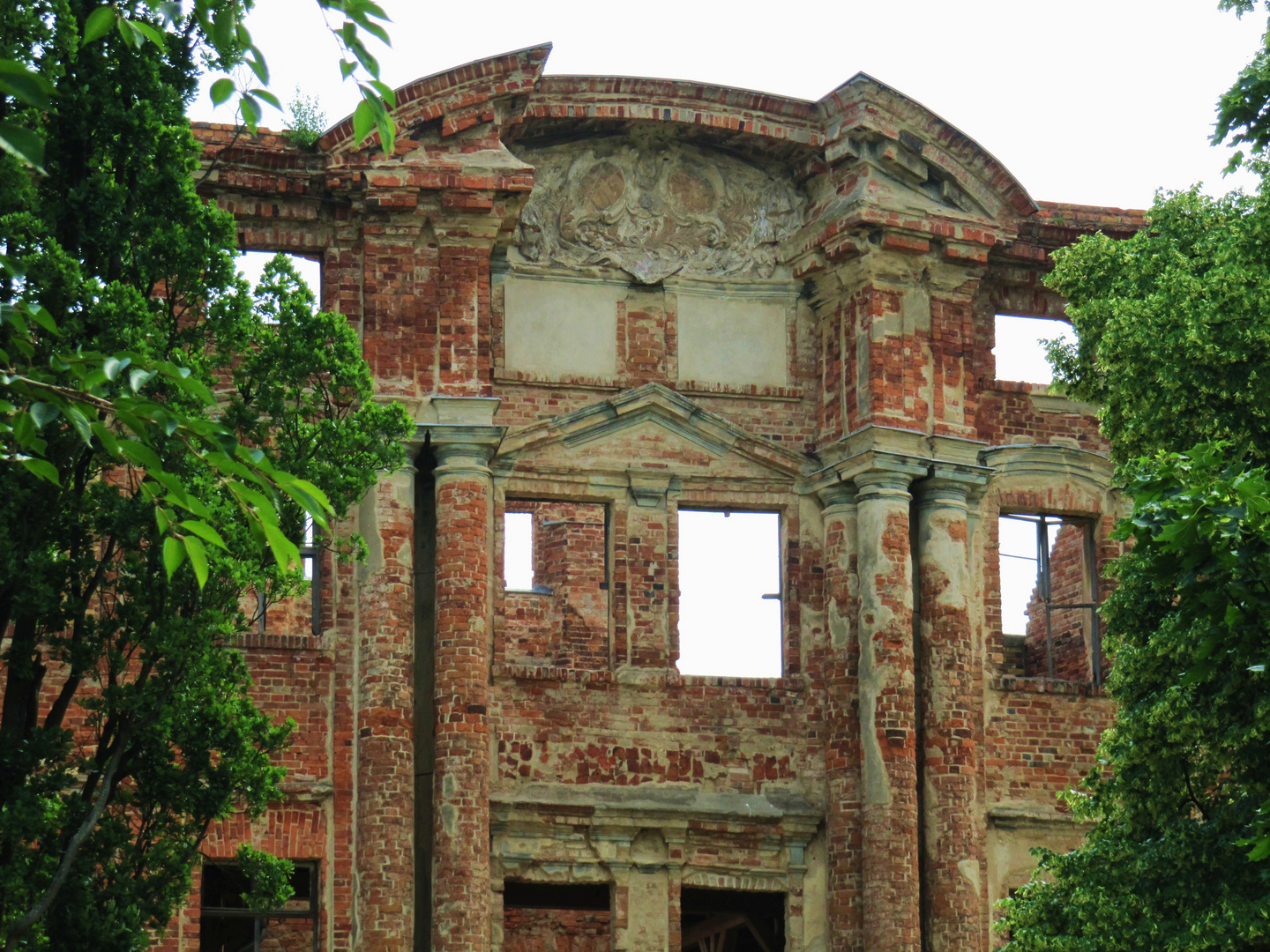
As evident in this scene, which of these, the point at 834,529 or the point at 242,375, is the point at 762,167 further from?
the point at 242,375

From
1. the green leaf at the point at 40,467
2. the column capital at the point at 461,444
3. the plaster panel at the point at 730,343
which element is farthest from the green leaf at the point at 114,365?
the plaster panel at the point at 730,343

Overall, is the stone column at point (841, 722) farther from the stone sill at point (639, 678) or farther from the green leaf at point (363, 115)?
the green leaf at point (363, 115)

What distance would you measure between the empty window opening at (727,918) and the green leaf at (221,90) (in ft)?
45.9

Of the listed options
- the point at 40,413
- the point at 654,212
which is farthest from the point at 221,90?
the point at 654,212

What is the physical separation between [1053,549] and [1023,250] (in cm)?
403

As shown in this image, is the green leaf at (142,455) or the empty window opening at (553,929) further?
the empty window opening at (553,929)

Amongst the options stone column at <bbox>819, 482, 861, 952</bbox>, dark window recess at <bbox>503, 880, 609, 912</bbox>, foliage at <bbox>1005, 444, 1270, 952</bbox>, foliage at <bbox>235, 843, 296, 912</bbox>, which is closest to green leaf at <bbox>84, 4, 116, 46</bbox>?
foliage at <bbox>1005, 444, 1270, 952</bbox>

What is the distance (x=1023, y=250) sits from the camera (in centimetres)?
1916

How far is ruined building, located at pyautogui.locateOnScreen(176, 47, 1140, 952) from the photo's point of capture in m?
16.8

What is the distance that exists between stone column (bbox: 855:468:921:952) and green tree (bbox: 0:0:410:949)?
5702 mm

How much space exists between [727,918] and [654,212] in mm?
6530

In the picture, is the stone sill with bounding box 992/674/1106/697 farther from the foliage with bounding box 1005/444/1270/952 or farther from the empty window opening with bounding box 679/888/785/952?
the foliage with bounding box 1005/444/1270/952

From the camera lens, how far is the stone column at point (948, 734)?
17.3 metres

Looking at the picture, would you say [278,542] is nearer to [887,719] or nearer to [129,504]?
[129,504]
